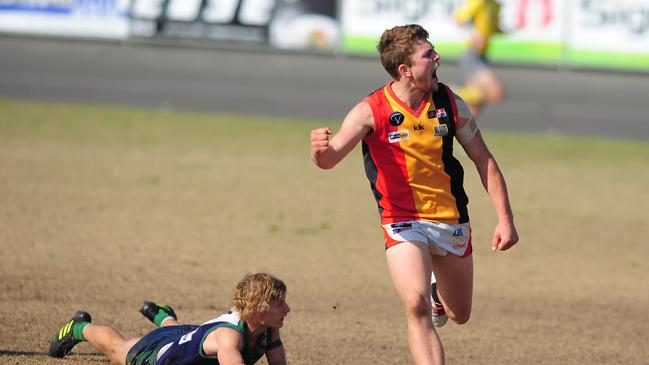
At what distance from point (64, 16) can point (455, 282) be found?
17.6 metres

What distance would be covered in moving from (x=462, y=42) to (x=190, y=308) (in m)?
15.0

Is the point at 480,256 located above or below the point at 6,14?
below

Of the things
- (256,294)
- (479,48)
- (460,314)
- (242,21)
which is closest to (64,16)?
(242,21)

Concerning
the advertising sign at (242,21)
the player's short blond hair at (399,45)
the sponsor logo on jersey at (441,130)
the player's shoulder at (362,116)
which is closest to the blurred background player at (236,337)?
the player's shoulder at (362,116)

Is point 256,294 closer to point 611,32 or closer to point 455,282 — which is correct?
point 455,282

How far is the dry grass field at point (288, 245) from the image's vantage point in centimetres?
777

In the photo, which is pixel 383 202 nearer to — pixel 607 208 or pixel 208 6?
pixel 607 208

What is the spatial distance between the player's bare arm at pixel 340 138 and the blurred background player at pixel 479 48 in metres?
14.9

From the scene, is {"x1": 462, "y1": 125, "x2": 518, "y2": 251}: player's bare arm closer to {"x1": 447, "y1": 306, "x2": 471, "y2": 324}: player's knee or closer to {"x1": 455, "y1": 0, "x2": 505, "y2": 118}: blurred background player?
{"x1": 447, "y1": 306, "x2": 471, "y2": 324}: player's knee

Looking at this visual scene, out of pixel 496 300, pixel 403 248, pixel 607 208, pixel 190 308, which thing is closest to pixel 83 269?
pixel 190 308

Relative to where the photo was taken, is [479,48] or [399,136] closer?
[399,136]

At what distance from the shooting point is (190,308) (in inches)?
324

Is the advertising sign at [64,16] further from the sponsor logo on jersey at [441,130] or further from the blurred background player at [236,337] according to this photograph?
the sponsor logo on jersey at [441,130]

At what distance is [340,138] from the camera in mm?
5934
